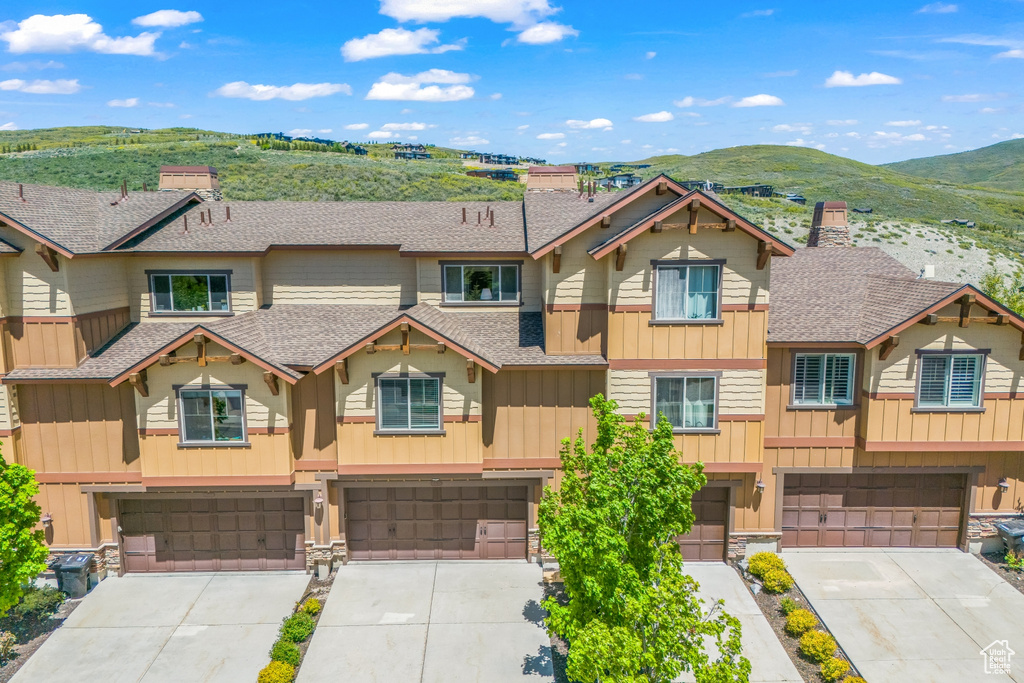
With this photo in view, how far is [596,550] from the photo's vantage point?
32.8 feet

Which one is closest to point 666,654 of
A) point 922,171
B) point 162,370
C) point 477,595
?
point 477,595

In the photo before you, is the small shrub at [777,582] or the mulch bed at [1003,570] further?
the mulch bed at [1003,570]

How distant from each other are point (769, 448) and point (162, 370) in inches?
571

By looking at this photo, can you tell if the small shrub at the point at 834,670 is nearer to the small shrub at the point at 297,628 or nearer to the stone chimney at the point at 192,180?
the small shrub at the point at 297,628

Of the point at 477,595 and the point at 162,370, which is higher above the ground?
the point at 162,370

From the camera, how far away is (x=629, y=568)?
996 centimetres

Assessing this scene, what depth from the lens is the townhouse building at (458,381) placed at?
14727 mm

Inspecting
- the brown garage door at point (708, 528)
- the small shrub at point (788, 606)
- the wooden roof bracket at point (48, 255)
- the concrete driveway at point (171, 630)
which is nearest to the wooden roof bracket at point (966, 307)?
the brown garage door at point (708, 528)

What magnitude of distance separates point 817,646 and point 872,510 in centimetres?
573

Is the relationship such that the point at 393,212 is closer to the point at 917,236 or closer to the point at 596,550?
the point at 596,550

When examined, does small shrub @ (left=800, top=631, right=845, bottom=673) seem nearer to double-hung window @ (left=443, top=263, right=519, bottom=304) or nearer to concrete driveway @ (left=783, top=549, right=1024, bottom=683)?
concrete driveway @ (left=783, top=549, right=1024, bottom=683)

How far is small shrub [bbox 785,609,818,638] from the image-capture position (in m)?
13.5

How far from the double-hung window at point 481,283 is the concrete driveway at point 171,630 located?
321 inches

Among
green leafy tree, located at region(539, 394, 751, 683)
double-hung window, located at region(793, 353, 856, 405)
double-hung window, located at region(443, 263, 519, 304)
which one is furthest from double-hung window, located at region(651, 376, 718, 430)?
double-hung window, located at region(443, 263, 519, 304)
